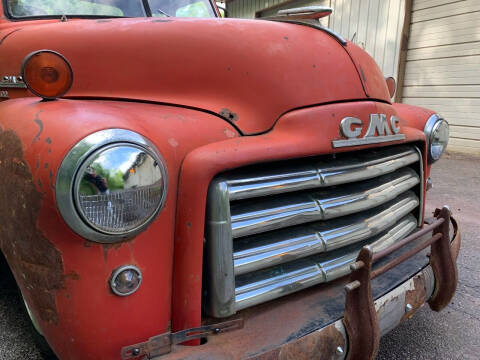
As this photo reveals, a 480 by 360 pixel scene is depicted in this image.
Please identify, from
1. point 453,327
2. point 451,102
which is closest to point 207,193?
point 453,327

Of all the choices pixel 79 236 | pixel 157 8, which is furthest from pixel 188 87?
pixel 157 8

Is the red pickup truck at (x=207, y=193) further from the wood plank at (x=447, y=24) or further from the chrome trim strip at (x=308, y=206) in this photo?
the wood plank at (x=447, y=24)

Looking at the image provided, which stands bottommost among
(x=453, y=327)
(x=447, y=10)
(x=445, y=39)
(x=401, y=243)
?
(x=453, y=327)

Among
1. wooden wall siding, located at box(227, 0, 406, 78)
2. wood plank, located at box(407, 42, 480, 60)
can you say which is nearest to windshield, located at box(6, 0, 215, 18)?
wooden wall siding, located at box(227, 0, 406, 78)

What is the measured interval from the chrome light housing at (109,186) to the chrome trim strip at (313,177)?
29 cm

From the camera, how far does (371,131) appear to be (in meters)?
1.64

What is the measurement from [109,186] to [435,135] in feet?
6.33

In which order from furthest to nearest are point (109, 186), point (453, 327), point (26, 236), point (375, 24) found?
point (375, 24), point (453, 327), point (26, 236), point (109, 186)

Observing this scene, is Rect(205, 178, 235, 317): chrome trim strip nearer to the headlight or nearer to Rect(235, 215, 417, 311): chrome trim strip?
Rect(235, 215, 417, 311): chrome trim strip

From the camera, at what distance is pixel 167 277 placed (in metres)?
1.26

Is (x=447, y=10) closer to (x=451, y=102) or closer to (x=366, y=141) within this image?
(x=451, y=102)

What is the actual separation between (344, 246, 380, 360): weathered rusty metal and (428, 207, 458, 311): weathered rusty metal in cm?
58

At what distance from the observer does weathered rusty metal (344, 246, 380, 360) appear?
1355 millimetres

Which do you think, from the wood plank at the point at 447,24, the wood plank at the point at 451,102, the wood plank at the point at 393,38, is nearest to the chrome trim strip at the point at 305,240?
the wood plank at the point at 451,102
